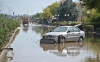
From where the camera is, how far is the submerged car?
22269mm

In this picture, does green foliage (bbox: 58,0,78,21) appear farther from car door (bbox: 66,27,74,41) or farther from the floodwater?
the floodwater

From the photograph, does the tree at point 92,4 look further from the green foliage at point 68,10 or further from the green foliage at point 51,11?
the green foliage at point 51,11

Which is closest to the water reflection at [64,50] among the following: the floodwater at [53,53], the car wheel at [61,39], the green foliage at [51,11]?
the floodwater at [53,53]

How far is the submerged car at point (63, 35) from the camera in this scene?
22269 millimetres

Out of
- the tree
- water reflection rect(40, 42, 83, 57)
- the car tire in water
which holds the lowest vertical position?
water reflection rect(40, 42, 83, 57)

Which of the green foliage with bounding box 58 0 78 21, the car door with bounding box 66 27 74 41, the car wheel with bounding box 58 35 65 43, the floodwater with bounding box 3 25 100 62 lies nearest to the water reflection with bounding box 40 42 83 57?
→ the floodwater with bounding box 3 25 100 62

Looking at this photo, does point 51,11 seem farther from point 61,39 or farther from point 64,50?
point 64,50

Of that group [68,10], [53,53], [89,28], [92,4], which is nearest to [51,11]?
[68,10]

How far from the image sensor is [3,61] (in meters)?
13.2

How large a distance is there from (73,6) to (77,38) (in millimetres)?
61536

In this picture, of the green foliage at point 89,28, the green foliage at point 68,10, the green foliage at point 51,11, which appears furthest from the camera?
the green foliage at point 51,11

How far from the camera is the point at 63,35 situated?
22859 mm

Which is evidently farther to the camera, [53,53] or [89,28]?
[89,28]

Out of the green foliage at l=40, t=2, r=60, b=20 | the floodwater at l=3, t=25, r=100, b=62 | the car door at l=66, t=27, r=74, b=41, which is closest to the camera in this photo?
the floodwater at l=3, t=25, r=100, b=62
